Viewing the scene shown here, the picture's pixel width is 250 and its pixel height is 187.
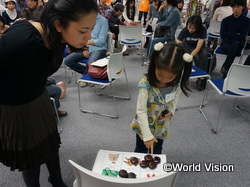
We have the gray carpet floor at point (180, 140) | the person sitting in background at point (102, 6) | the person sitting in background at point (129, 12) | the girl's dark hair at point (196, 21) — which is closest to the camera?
the gray carpet floor at point (180, 140)

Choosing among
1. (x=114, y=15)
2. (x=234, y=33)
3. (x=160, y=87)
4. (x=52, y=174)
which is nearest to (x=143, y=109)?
(x=160, y=87)

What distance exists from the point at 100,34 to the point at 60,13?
7.62ft

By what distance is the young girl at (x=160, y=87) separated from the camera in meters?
1.12

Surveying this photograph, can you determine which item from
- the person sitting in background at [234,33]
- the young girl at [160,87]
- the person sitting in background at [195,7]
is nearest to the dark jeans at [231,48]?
the person sitting in background at [234,33]

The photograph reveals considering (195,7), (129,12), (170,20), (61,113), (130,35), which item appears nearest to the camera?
(61,113)

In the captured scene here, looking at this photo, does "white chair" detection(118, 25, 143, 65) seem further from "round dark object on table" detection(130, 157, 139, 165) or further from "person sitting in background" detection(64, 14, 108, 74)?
"round dark object on table" detection(130, 157, 139, 165)

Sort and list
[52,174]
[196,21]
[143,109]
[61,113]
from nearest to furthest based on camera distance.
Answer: [143,109] < [52,174] < [61,113] < [196,21]

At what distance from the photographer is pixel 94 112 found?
2.56 meters

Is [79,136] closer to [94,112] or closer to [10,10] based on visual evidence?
[94,112]

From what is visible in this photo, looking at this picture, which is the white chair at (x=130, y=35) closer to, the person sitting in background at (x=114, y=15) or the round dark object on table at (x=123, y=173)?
the person sitting in background at (x=114, y=15)

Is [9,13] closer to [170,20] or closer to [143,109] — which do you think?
[170,20]

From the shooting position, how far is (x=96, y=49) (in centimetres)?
302

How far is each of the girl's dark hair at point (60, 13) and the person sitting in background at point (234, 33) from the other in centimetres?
304

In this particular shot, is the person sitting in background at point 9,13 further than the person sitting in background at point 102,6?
Yes
